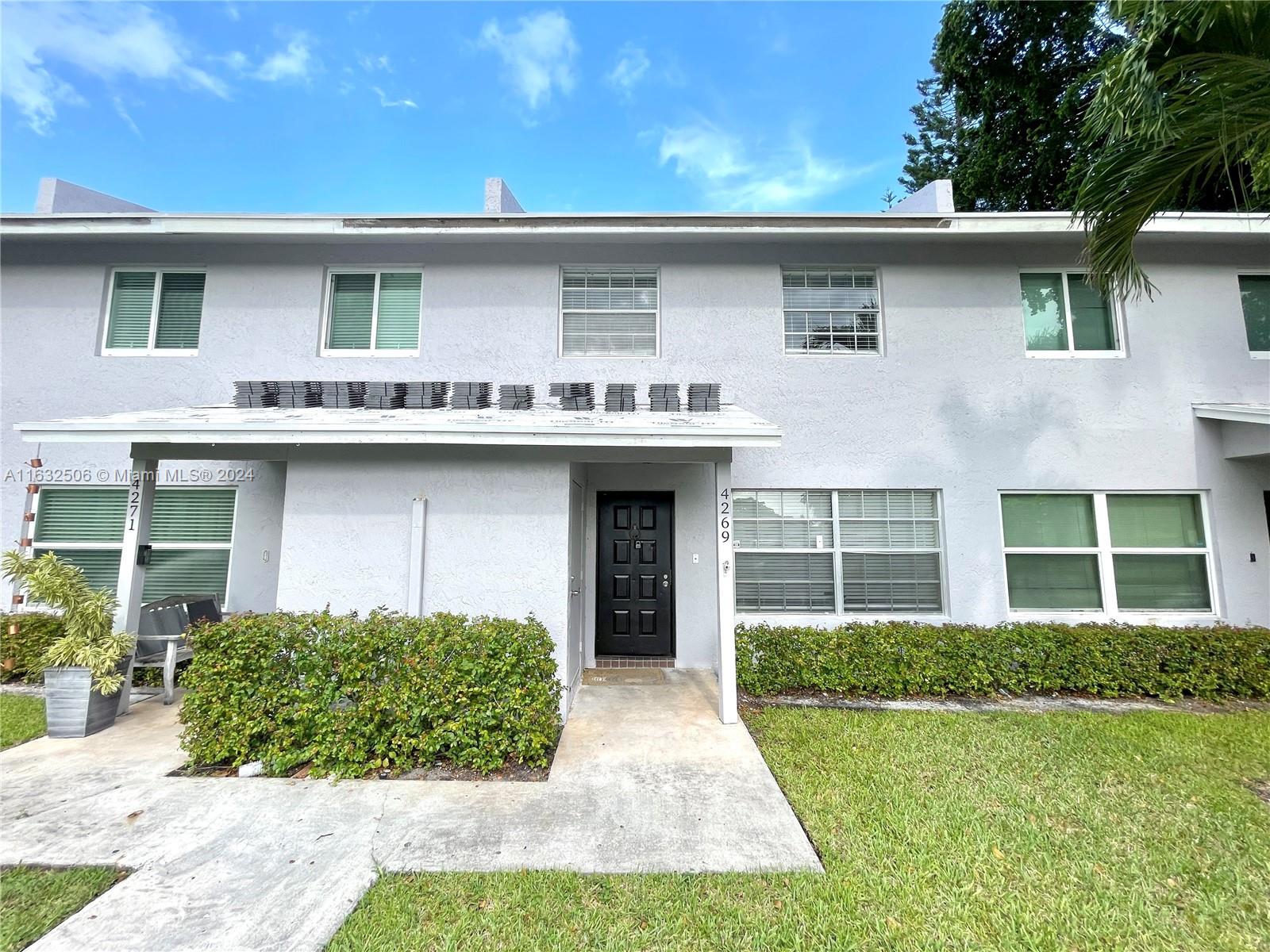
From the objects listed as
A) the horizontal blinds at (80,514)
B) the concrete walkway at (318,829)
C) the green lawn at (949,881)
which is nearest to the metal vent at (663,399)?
the concrete walkway at (318,829)

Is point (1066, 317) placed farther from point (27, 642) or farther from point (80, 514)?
point (27, 642)

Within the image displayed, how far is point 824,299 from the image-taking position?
7.96 meters

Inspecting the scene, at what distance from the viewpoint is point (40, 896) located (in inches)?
117

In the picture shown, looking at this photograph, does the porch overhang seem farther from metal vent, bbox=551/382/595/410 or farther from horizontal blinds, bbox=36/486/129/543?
horizontal blinds, bbox=36/486/129/543

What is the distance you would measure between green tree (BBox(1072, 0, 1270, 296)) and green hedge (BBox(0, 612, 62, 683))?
12535 millimetres

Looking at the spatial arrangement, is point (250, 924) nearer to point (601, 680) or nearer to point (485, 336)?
point (601, 680)

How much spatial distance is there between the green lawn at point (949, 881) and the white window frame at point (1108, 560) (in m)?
2.66

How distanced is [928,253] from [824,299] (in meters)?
1.67

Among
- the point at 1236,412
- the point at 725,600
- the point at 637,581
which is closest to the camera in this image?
the point at 725,600

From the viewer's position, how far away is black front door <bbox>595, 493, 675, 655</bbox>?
763 centimetres

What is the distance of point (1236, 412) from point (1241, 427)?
1.61 feet

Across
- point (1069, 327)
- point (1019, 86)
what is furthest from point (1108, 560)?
point (1019, 86)

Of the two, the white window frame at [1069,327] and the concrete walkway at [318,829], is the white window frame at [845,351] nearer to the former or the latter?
the white window frame at [1069,327]

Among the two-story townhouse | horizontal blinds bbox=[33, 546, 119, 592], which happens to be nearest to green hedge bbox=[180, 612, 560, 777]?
the two-story townhouse
